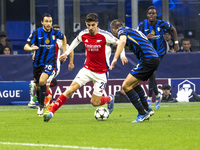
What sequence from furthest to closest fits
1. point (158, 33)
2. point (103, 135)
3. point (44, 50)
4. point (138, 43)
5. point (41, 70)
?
point (158, 33)
point (41, 70)
point (44, 50)
point (138, 43)
point (103, 135)

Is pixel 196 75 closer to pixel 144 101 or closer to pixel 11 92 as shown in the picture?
pixel 11 92

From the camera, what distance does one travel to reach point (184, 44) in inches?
713

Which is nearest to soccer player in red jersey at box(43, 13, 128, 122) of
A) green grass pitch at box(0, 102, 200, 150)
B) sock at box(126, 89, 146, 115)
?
sock at box(126, 89, 146, 115)

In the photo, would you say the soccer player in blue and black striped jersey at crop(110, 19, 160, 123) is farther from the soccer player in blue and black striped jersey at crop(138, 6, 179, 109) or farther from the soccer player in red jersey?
the soccer player in blue and black striped jersey at crop(138, 6, 179, 109)

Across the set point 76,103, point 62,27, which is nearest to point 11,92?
point 76,103

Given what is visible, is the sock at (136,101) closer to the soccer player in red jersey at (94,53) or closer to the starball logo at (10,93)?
the soccer player in red jersey at (94,53)

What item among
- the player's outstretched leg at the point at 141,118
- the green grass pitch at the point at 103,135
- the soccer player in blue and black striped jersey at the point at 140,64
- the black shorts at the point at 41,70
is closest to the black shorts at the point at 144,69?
the soccer player in blue and black striped jersey at the point at 140,64

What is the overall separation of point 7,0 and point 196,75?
8.61 meters

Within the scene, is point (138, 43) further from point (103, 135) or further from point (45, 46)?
point (45, 46)

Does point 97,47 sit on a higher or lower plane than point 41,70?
higher

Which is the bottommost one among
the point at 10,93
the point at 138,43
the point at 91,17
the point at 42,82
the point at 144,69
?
the point at 10,93

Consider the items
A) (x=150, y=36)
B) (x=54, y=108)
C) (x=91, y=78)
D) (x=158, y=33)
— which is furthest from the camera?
(x=158, y=33)

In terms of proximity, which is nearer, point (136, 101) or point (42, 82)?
point (136, 101)

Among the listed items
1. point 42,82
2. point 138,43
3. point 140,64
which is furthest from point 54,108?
point 42,82
